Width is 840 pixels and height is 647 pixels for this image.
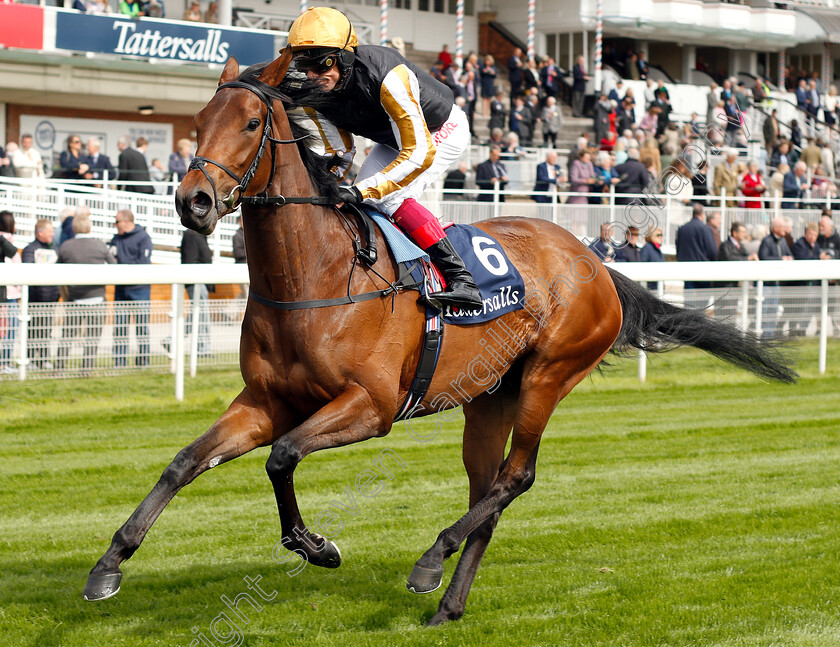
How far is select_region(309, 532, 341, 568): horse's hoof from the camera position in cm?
401

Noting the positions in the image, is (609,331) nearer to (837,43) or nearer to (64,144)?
(64,144)

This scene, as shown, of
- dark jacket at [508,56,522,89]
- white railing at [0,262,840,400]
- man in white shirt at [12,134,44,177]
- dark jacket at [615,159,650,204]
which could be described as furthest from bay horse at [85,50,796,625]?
dark jacket at [508,56,522,89]

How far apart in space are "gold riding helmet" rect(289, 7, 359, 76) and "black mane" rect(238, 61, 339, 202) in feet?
0.27

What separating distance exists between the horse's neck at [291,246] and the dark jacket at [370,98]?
310 millimetres

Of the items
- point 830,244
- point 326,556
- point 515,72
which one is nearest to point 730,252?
point 830,244

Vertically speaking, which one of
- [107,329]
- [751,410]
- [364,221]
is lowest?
[751,410]

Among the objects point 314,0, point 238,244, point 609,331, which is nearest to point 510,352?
point 609,331

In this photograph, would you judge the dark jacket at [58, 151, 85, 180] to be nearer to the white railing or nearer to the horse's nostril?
the white railing

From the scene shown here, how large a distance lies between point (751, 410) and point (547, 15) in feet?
61.4

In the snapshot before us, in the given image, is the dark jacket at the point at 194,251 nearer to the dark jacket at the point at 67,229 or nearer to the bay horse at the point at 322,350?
the dark jacket at the point at 67,229

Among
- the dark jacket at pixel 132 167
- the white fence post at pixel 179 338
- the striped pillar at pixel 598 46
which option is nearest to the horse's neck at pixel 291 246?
the white fence post at pixel 179 338

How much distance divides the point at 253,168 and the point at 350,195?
18.8 inches

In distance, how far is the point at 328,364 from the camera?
3.69 meters

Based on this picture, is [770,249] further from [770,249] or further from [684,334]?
[684,334]
